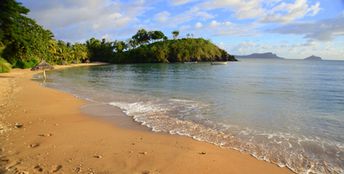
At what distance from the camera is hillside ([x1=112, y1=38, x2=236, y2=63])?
140 metres

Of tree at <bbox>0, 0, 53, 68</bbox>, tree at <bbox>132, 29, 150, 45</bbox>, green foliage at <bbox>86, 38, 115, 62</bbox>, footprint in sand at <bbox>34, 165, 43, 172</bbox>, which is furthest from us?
tree at <bbox>132, 29, 150, 45</bbox>

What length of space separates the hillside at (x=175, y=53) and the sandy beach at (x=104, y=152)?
125469mm

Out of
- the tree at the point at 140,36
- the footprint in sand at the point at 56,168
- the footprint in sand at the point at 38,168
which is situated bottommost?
the footprint in sand at the point at 56,168

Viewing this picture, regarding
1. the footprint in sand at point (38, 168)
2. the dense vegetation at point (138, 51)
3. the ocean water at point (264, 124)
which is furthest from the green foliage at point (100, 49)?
the footprint in sand at point (38, 168)

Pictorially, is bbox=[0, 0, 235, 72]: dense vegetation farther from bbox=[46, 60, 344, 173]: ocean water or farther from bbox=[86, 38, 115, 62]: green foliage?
bbox=[46, 60, 344, 173]: ocean water

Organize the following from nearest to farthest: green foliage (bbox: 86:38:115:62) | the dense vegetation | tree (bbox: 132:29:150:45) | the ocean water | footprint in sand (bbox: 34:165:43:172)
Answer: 1. footprint in sand (bbox: 34:165:43:172)
2. the ocean water
3. the dense vegetation
4. green foliage (bbox: 86:38:115:62)
5. tree (bbox: 132:29:150:45)

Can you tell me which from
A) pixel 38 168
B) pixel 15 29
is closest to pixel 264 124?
pixel 38 168

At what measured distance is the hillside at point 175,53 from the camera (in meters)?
140

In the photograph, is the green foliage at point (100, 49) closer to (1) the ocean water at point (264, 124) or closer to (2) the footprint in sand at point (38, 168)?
(1) the ocean water at point (264, 124)

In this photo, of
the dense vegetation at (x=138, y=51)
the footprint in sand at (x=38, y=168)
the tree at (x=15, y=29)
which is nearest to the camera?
the footprint in sand at (x=38, y=168)

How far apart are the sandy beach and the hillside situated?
4940 inches

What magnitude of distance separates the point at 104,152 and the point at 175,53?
140m

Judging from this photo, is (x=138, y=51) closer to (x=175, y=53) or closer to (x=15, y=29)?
(x=175, y=53)

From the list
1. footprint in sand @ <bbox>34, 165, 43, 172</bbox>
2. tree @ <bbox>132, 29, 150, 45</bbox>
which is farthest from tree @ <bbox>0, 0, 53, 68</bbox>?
tree @ <bbox>132, 29, 150, 45</bbox>
